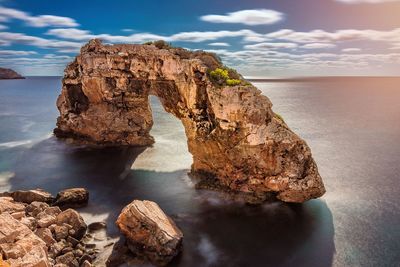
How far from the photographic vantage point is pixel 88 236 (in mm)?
26406

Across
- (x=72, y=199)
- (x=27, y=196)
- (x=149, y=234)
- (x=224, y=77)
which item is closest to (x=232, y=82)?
(x=224, y=77)

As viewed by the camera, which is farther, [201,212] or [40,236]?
[201,212]

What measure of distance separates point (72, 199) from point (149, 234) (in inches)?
463

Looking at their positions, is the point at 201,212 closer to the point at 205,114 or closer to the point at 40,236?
the point at 205,114

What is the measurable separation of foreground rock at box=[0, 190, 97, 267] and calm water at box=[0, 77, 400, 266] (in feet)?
11.7

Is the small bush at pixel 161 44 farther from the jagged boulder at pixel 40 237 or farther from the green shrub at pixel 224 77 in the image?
the jagged boulder at pixel 40 237

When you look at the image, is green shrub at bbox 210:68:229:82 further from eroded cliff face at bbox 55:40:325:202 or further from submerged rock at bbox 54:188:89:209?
submerged rock at bbox 54:188:89:209

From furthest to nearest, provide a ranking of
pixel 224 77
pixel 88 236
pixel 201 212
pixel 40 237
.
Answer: pixel 224 77 < pixel 201 212 < pixel 88 236 < pixel 40 237

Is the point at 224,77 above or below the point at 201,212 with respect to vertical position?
above

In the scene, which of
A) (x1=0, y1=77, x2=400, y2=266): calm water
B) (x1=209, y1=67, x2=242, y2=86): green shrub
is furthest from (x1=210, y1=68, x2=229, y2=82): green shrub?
(x1=0, y1=77, x2=400, y2=266): calm water

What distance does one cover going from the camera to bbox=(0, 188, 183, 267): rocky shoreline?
2133cm

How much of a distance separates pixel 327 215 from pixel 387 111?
84.0 m

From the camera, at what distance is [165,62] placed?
40906 millimetres

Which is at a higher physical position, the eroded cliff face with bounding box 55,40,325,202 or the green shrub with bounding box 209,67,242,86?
the green shrub with bounding box 209,67,242,86
